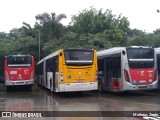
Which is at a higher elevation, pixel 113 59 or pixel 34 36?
pixel 34 36

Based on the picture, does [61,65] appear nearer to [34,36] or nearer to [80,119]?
[80,119]

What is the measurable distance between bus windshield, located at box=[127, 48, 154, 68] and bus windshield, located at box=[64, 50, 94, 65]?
2338 mm

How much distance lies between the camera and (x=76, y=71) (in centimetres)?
2120

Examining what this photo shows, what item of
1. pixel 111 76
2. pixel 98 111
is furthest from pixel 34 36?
pixel 98 111

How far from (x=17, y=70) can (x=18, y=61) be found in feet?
2.38

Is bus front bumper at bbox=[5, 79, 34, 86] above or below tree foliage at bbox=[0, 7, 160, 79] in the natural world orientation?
below

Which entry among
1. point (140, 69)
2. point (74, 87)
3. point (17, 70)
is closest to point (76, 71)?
point (74, 87)

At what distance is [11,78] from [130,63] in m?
11.5

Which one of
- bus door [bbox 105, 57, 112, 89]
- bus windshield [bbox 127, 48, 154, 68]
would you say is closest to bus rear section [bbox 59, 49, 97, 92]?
bus door [bbox 105, 57, 112, 89]

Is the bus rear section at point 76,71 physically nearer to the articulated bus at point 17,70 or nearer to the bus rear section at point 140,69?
the bus rear section at point 140,69

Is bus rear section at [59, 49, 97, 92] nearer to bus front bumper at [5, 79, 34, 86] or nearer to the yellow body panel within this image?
the yellow body panel

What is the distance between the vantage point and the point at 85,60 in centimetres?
2134

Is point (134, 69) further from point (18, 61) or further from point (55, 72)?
point (18, 61)

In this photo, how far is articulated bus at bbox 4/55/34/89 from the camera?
1129 inches
